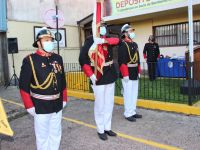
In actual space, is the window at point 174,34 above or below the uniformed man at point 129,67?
above

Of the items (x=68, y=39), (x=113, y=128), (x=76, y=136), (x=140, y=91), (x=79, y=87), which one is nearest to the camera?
(x=76, y=136)

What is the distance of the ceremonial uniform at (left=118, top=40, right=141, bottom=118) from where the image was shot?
22.0 ft

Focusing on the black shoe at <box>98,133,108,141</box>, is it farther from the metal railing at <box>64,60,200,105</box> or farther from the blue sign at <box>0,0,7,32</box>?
the blue sign at <box>0,0,7,32</box>

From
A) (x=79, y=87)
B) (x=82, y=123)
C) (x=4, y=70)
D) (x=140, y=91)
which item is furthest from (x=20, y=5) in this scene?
(x=82, y=123)

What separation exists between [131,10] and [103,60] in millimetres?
8913

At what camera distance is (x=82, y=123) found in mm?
7031

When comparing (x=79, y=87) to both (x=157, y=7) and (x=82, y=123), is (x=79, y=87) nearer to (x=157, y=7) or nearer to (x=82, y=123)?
(x=82, y=123)

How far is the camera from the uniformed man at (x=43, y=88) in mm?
4230

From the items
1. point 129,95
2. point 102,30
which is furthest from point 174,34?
point 102,30

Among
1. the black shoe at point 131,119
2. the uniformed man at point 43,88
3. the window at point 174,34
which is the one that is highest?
the window at point 174,34

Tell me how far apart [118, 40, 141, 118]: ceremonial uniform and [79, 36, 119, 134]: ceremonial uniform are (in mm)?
876

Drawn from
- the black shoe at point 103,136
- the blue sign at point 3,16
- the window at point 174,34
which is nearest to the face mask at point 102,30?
the black shoe at point 103,136

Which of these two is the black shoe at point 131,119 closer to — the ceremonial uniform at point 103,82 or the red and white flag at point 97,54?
the ceremonial uniform at point 103,82

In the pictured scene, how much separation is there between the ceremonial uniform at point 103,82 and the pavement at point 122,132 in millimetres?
439
